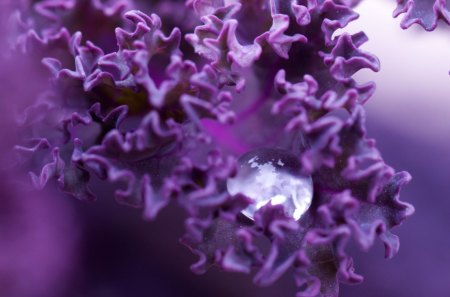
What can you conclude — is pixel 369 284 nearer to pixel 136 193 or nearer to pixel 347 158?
pixel 347 158

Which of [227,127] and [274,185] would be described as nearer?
[274,185]

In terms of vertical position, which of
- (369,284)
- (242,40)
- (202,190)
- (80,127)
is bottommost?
(369,284)

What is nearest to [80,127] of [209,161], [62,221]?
[62,221]
